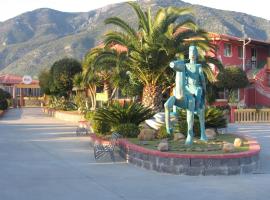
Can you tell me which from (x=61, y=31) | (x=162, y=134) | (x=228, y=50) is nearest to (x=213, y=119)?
(x=162, y=134)

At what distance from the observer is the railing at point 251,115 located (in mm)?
27844

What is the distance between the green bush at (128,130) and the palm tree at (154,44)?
442cm

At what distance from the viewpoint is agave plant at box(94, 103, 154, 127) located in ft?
53.7

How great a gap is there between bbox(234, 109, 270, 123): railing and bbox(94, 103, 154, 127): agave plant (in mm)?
12484

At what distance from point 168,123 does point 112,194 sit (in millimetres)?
5135

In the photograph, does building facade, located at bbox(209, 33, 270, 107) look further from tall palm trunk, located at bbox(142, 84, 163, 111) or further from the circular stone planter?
the circular stone planter

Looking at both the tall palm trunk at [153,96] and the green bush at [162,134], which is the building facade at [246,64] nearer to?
the tall palm trunk at [153,96]

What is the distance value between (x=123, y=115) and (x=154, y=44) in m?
3.95

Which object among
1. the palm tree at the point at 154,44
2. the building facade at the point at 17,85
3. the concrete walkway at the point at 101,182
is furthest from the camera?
the building facade at the point at 17,85

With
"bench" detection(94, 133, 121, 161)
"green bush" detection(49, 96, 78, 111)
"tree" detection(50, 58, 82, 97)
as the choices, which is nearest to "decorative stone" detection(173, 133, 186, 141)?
"bench" detection(94, 133, 121, 161)

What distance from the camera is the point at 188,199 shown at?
27.7 ft

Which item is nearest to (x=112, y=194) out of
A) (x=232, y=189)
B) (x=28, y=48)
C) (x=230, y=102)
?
(x=232, y=189)

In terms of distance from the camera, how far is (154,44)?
18.7 m

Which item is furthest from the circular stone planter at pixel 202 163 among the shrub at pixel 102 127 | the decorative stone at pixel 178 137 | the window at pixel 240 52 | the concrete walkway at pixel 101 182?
the window at pixel 240 52
